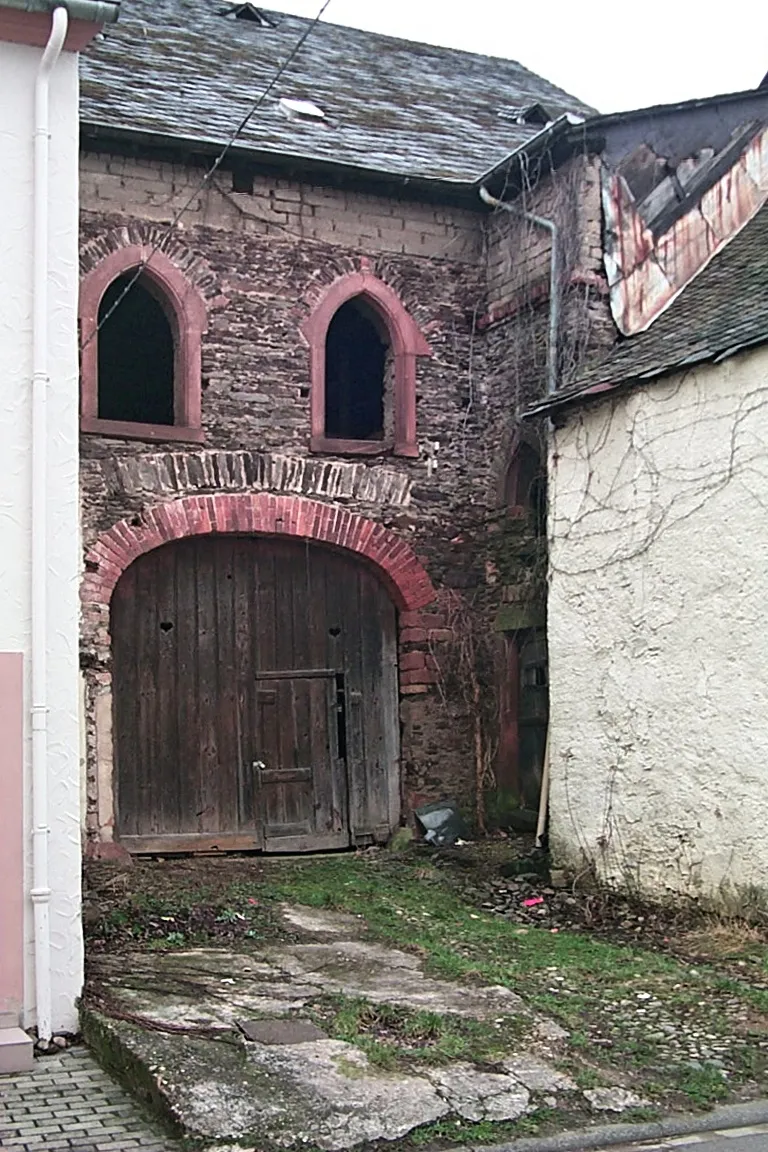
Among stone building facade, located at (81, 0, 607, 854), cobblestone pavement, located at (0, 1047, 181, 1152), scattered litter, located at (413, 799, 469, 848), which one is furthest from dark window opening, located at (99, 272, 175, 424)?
cobblestone pavement, located at (0, 1047, 181, 1152)

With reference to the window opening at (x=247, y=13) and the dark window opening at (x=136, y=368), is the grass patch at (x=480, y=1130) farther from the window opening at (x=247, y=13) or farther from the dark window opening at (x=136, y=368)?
the window opening at (x=247, y=13)

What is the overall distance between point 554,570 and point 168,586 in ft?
11.6

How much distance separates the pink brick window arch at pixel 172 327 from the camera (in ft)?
38.5

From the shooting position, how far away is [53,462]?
7074 mm

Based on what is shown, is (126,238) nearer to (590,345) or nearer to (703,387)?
(590,345)

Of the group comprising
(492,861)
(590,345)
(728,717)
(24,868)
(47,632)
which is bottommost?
(492,861)

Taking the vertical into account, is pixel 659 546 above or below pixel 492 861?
above

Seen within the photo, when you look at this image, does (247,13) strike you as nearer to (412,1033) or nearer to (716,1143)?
(412,1033)

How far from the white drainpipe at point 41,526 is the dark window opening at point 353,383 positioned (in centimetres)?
755

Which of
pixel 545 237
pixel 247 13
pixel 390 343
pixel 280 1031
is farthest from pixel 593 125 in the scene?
pixel 280 1031

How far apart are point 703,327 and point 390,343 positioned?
12.6ft

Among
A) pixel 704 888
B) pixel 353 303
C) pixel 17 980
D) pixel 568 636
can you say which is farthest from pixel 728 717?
pixel 353 303

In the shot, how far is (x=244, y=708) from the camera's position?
12.5 meters

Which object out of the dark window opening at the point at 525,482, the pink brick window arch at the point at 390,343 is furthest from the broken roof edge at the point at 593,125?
the dark window opening at the point at 525,482
